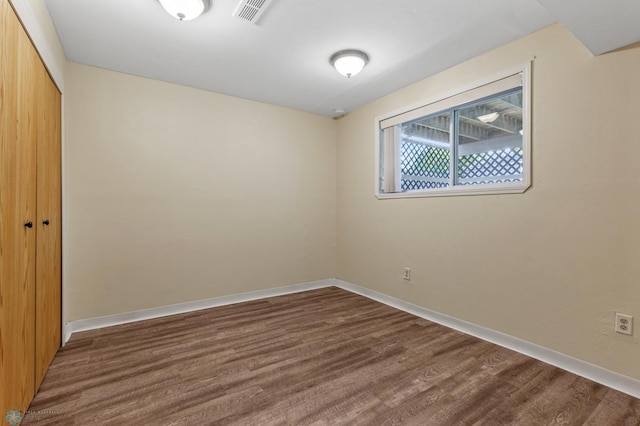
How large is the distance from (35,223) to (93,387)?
1.06 meters

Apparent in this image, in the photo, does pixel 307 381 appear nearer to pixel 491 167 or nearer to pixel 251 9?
pixel 491 167

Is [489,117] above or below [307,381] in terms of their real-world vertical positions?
above

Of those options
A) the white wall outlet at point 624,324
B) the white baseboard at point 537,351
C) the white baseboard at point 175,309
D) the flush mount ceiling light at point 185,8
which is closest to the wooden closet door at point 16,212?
the flush mount ceiling light at point 185,8

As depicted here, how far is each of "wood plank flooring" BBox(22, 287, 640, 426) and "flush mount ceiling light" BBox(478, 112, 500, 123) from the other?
1918 millimetres

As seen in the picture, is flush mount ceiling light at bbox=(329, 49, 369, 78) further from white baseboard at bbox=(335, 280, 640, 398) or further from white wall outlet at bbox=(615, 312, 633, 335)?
white wall outlet at bbox=(615, 312, 633, 335)

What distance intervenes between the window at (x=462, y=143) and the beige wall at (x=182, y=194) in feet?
3.78

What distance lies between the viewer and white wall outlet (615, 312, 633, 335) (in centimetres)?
183

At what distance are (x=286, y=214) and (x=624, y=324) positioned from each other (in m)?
3.22

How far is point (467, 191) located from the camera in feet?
8.86

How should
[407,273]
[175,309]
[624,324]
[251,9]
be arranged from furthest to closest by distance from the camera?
[407,273], [175,309], [251,9], [624,324]

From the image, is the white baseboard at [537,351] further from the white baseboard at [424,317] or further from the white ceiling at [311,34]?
the white ceiling at [311,34]

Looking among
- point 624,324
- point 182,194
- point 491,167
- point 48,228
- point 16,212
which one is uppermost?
point 491,167

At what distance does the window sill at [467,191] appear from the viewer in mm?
2366

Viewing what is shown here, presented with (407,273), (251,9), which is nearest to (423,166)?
(407,273)
